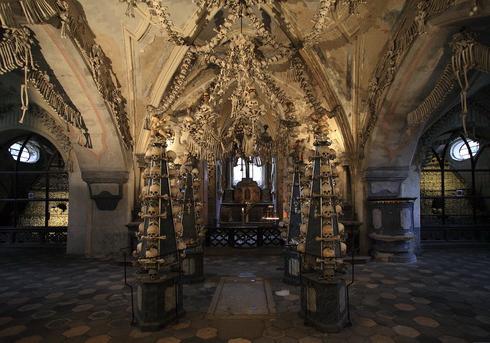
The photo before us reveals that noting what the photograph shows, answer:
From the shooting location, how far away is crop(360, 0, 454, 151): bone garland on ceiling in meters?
4.67

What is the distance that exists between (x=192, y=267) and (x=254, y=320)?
204 centimetres

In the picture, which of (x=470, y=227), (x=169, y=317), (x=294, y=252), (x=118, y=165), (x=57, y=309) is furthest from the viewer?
(x=470, y=227)

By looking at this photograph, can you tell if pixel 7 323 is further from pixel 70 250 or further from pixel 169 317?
pixel 70 250

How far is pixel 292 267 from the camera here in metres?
5.45

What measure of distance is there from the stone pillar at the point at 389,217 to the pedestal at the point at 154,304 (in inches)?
223

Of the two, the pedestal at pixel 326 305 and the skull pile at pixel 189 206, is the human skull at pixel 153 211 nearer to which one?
the skull pile at pixel 189 206

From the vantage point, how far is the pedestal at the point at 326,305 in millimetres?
3562

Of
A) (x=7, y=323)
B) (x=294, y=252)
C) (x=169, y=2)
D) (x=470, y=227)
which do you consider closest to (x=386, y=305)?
(x=294, y=252)

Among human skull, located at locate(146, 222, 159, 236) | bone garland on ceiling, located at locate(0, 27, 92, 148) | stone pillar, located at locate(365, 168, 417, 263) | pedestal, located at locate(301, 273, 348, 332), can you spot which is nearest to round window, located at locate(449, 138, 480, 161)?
stone pillar, located at locate(365, 168, 417, 263)

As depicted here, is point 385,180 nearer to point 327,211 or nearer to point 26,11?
point 327,211

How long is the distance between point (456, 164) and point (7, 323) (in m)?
12.8

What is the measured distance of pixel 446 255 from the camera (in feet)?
26.8

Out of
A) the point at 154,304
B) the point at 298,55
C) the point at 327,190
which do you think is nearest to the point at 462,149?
the point at 298,55

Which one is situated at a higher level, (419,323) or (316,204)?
(316,204)
